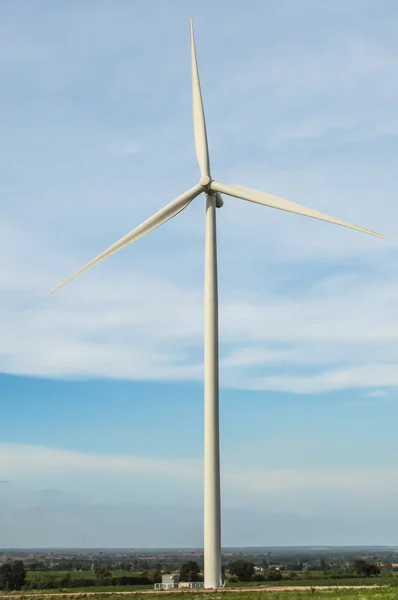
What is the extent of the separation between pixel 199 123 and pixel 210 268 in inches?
596

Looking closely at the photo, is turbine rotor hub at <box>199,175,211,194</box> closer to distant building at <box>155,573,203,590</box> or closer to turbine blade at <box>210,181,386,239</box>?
turbine blade at <box>210,181,386,239</box>

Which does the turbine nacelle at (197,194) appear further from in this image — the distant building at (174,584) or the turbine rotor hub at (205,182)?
the distant building at (174,584)

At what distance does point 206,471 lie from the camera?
63.7 m

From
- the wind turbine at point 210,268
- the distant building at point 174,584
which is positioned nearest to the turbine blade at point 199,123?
the wind turbine at point 210,268

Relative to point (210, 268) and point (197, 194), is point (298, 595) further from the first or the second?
point (197, 194)

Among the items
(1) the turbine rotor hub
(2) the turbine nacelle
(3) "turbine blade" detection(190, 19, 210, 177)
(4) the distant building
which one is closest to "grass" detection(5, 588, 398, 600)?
(4) the distant building

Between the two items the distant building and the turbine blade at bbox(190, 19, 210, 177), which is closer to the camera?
the distant building

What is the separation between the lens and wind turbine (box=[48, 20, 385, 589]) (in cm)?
6300

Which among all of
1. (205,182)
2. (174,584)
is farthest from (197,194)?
(174,584)

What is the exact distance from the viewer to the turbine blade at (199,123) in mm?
72562

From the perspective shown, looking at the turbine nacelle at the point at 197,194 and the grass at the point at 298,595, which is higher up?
the turbine nacelle at the point at 197,194

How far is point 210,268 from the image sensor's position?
68.1 m

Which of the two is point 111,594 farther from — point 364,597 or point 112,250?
point 112,250

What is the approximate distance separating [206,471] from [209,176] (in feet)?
83.7
